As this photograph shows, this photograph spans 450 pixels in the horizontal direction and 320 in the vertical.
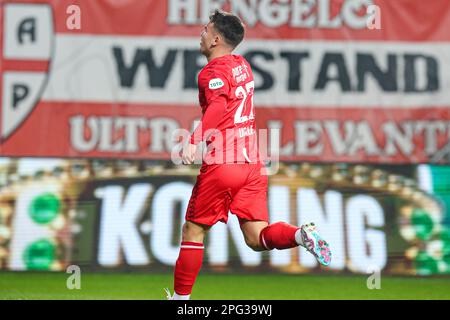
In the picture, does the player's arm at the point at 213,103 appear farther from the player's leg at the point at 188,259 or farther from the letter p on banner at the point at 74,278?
the letter p on banner at the point at 74,278

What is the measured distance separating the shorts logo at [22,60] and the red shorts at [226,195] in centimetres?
357

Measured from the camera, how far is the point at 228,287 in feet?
27.9

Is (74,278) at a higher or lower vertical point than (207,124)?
lower

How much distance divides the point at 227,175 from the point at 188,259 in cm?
60

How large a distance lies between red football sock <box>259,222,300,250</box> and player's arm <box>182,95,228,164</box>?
715 mm

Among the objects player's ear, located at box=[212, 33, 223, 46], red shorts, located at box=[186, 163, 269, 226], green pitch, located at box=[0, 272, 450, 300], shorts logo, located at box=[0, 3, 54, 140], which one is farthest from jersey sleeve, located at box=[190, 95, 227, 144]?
shorts logo, located at box=[0, 3, 54, 140]

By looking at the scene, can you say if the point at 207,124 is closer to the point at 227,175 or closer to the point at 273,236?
the point at 227,175

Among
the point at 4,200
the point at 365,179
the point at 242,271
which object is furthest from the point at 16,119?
the point at 365,179

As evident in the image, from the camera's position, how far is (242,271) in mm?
9211

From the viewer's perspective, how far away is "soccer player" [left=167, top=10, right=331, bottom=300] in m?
6.01

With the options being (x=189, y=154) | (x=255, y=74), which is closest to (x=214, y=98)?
(x=189, y=154)

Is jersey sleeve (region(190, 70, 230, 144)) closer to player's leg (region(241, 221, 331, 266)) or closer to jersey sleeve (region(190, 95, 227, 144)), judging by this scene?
jersey sleeve (region(190, 95, 227, 144))

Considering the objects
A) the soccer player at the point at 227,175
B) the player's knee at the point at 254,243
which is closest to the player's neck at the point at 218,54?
the soccer player at the point at 227,175

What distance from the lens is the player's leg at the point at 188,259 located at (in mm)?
6086
